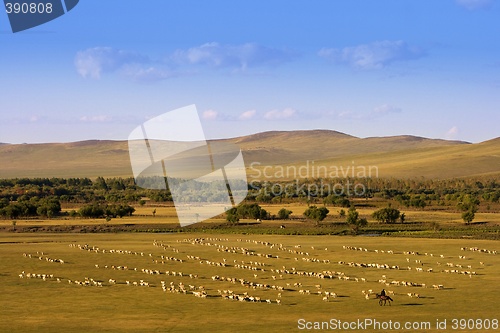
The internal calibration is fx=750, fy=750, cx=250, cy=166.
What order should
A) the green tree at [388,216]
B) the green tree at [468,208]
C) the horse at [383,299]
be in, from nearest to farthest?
1. the horse at [383,299]
2. the green tree at [468,208]
3. the green tree at [388,216]

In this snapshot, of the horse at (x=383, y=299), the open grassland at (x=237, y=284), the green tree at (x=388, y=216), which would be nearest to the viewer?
the open grassland at (x=237, y=284)

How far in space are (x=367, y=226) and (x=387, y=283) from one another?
144 feet

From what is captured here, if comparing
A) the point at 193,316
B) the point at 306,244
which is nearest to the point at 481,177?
the point at 306,244

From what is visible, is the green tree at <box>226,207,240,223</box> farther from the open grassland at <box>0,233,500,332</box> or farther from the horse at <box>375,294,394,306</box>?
the horse at <box>375,294,394,306</box>

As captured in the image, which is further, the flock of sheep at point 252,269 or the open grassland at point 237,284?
the flock of sheep at point 252,269

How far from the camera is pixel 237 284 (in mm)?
39969

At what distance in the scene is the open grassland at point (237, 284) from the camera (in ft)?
100

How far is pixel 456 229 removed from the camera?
77.8 meters

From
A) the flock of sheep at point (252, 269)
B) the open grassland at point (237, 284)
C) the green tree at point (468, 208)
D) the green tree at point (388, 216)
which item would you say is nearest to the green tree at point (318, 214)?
the green tree at point (388, 216)

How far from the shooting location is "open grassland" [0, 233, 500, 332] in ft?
100

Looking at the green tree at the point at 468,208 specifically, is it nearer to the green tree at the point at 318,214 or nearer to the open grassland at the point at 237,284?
the green tree at the point at 318,214

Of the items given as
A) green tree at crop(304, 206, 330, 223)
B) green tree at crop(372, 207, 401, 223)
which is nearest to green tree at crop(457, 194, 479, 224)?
green tree at crop(372, 207, 401, 223)

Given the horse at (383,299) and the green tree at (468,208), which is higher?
the horse at (383,299)

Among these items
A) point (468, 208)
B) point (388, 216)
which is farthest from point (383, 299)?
point (468, 208)
